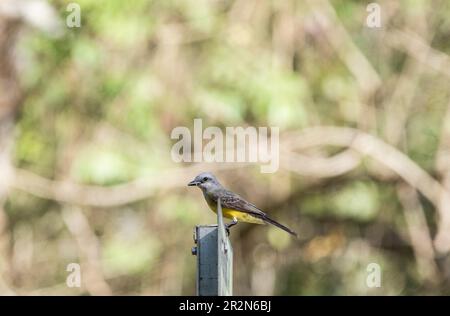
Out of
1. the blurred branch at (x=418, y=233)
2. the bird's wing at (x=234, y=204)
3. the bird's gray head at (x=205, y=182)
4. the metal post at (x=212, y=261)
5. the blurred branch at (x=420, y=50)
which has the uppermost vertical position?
the blurred branch at (x=420, y=50)

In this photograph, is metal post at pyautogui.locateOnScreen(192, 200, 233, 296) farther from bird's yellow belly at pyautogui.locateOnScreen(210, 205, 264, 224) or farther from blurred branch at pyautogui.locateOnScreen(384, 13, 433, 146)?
blurred branch at pyautogui.locateOnScreen(384, 13, 433, 146)

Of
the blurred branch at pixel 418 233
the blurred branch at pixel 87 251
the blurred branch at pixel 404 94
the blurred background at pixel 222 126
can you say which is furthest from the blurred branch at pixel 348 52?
the blurred branch at pixel 87 251

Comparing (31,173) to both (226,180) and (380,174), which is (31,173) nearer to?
(226,180)

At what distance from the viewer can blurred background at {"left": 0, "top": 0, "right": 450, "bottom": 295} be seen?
32.8ft

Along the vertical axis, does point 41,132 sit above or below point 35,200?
above

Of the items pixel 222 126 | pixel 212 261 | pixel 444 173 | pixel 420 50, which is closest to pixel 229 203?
pixel 212 261

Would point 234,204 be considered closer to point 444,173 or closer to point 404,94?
point 444,173

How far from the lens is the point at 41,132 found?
10781 mm

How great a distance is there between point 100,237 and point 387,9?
409 centimetres

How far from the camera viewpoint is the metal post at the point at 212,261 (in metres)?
3.48

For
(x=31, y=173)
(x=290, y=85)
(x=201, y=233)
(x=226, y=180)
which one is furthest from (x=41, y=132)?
(x=201, y=233)

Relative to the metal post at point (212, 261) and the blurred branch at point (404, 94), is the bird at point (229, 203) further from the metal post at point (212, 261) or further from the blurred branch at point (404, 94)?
the blurred branch at point (404, 94)

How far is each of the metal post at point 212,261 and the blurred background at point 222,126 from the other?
19.3ft

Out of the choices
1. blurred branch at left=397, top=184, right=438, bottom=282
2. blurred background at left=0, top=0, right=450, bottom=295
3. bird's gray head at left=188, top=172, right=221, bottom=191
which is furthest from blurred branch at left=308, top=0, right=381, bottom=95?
bird's gray head at left=188, top=172, right=221, bottom=191
